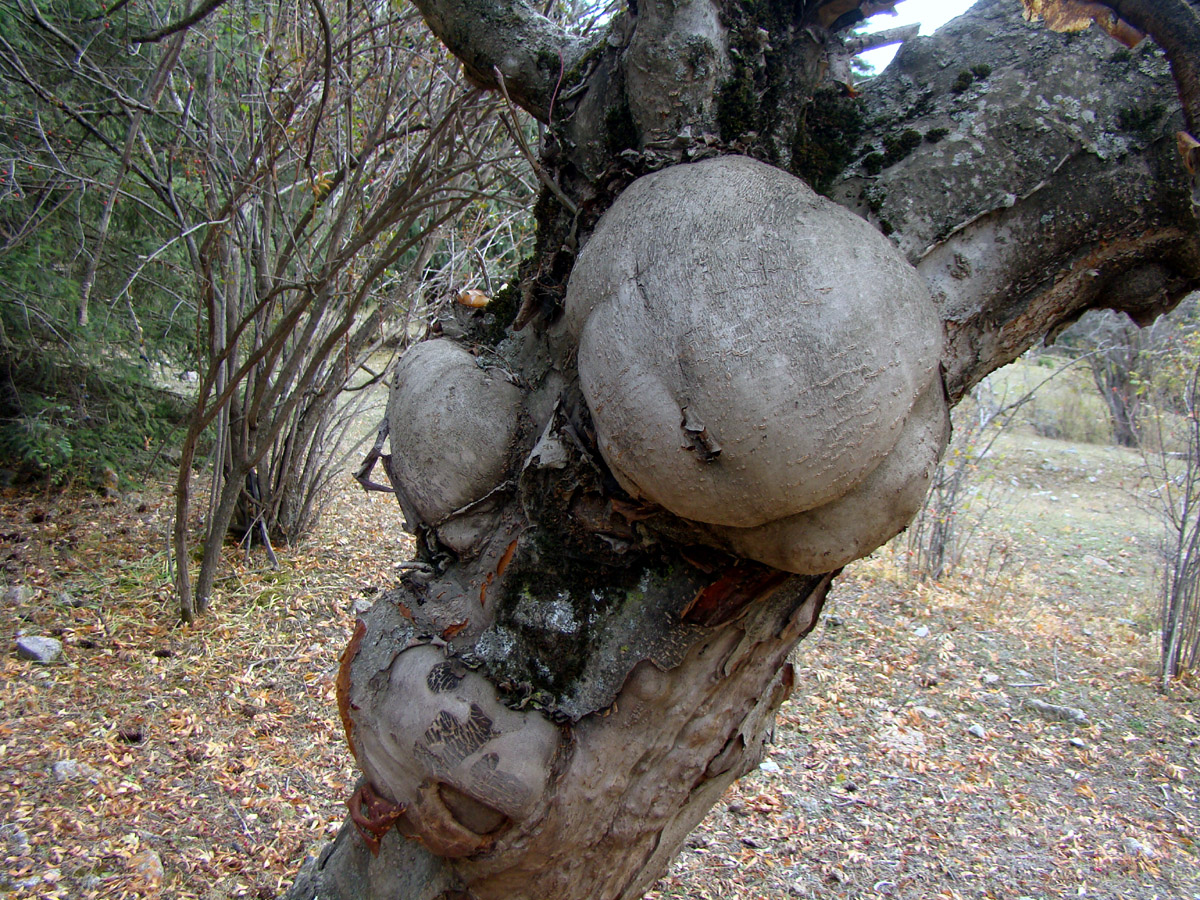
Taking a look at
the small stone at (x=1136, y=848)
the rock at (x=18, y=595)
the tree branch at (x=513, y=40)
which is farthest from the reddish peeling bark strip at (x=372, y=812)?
the rock at (x=18, y=595)

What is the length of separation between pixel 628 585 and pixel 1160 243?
1164 mm

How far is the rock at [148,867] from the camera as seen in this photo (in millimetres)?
2340

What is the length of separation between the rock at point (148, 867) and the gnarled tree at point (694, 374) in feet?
3.57

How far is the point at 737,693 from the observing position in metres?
1.53

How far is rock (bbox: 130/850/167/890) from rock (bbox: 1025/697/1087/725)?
4.09 meters

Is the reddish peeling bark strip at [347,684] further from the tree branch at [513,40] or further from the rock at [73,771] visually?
the rock at [73,771]

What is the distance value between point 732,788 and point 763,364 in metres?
2.75

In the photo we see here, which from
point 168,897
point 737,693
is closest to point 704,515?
point 737,693

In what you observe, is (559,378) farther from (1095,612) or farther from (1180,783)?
(1095,612)

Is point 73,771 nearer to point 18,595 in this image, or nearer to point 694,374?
point 18,595

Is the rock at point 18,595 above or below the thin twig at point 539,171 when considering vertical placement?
below

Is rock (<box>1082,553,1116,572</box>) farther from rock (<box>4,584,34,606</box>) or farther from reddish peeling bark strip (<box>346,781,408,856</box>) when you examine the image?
rock (<box>4,584,34,606</box>)

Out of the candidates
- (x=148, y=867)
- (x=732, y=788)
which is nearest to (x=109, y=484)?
(x=148, y=867)

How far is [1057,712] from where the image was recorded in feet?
13.1
